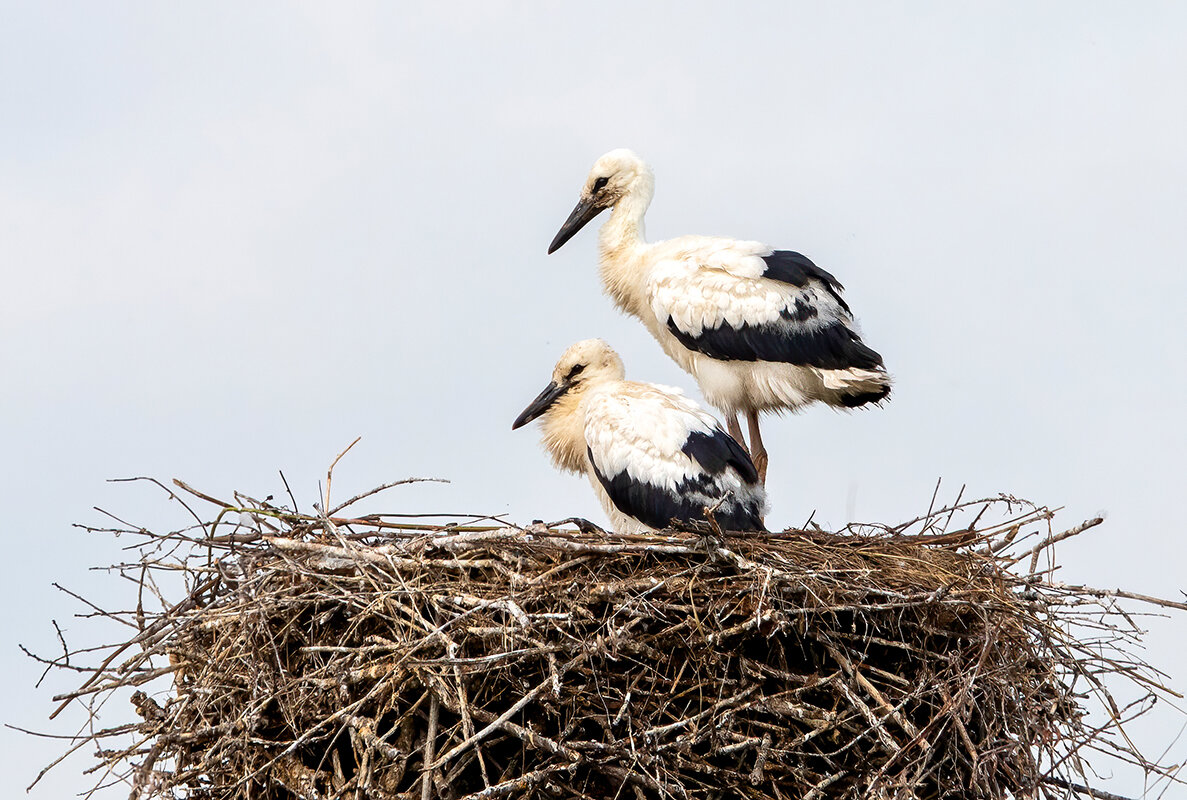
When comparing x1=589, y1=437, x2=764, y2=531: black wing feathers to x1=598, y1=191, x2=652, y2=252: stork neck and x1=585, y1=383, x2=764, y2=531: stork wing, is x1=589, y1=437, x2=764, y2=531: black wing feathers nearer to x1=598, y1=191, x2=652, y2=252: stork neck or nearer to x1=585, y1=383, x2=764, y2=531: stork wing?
x1=585, y1=383, x2=764, y2=531: stork wing

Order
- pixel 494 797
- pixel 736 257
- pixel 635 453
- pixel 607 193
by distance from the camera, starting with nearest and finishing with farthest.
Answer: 1. pixel 494 797
2. pixel 635 453
3. pixel 736 257
4. pixel 607 193

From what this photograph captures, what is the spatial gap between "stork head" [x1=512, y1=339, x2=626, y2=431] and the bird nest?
1597 mm

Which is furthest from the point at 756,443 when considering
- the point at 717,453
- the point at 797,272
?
the point at 717,453

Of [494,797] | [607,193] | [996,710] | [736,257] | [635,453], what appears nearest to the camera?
[494,797]

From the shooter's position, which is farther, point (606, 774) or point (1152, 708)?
point (1152, 708)

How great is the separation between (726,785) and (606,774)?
0.42 m

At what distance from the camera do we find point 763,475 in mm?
7871

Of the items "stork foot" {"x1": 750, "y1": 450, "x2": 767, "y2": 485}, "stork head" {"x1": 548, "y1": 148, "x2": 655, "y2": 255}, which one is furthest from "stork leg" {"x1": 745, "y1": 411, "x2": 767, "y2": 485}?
"stork head" {"x1": 548, "y1": 148, "x2": 655, "y2": 255}

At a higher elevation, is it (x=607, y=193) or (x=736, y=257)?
(x=607, y=193)

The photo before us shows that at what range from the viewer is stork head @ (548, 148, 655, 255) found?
8391 mm

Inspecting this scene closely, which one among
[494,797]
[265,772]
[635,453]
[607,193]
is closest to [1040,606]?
[635,453]

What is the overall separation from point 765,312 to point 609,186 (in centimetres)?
138

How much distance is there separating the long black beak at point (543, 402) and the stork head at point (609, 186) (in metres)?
1.27

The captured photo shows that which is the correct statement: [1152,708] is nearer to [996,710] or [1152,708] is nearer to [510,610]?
[996,710]
